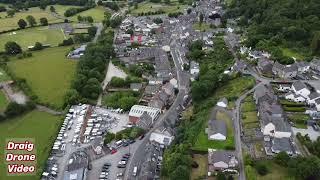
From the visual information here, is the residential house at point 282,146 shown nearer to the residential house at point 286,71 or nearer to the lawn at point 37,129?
the residential house at point 286,71

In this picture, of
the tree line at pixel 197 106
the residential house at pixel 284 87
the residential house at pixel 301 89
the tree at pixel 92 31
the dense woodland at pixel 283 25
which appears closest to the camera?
the tree line at pixel 197 106

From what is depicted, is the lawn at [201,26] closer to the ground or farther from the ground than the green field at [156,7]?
closer to the ground

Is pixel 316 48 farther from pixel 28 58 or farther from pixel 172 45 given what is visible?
pixel 28 58

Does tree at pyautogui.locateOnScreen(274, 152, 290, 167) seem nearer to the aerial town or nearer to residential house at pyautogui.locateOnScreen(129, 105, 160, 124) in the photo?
the aerial town

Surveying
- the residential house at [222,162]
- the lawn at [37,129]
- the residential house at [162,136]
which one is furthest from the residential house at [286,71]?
the lawn at [37,129]

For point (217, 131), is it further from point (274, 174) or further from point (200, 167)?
point (274, 174)

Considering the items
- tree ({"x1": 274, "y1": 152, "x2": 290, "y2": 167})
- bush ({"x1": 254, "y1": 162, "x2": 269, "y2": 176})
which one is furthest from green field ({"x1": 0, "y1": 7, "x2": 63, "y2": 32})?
tree ({"x1": 274, "y1": 152, "x2": 290, "y2": 167})

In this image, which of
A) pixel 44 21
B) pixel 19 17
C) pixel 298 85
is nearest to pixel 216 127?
pixel 298 85
